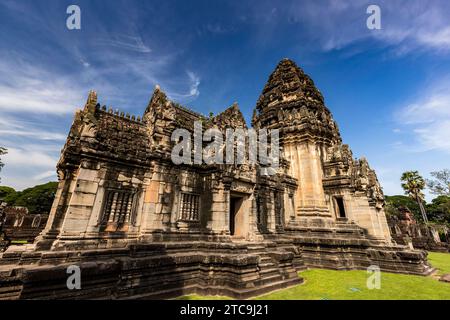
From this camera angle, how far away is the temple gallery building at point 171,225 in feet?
22.2

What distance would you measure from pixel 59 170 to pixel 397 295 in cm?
1384

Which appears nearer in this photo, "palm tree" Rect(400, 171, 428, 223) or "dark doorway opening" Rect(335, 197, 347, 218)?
"dark doorway opening" Rect(335, 197, 347, 218)

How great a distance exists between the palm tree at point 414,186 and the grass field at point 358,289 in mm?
40015

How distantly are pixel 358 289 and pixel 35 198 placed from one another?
63.7m

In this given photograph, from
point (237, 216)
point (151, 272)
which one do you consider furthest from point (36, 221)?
point (237, 216)

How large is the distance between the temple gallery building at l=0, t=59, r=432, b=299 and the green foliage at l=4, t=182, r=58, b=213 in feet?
174

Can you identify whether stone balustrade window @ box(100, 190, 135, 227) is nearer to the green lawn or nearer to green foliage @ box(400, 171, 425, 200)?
the green lawn

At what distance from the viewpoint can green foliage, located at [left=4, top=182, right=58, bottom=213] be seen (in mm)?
48188

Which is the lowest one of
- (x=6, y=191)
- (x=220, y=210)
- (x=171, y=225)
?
(x=171, y=225)

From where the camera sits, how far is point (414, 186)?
41594mm

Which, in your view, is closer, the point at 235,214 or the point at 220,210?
the point at 220,210

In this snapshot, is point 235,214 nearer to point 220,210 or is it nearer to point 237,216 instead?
point 237,216

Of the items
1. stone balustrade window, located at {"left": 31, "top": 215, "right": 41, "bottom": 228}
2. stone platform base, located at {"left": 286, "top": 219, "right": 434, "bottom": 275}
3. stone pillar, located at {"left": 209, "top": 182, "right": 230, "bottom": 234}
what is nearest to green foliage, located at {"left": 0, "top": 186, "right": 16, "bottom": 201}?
stone balustrade window, located at {"left": 31, "top": 215, "right": 41, "bottom": 228}

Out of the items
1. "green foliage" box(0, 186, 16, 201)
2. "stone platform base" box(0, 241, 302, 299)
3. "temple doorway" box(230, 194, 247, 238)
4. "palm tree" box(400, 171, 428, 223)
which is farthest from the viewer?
"green foliage" box(0, 186, 16, 201)
